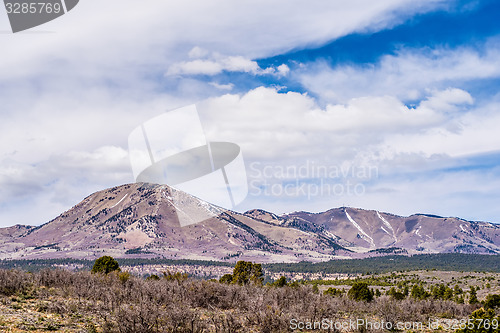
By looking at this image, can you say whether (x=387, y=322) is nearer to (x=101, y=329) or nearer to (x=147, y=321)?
(x=147, y=321)

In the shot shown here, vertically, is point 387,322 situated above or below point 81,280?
below

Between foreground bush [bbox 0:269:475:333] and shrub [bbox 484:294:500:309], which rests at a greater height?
foreground bush [bbox 0:269:475:333]

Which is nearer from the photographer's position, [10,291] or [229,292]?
[10,291]

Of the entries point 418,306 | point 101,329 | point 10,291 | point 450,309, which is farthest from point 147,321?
point 450,309

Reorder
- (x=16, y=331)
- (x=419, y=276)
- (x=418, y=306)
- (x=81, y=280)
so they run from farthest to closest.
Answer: (x=419, y=276) < (x=418, y=306) < (x=81, y=280) < (x=16, y=331)

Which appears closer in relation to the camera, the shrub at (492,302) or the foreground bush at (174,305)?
the foreground bush at (174,305)

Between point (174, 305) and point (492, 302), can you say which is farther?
point (492, 302)

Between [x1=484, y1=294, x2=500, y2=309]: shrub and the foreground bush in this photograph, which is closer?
the foreground bush

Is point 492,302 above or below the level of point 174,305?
below

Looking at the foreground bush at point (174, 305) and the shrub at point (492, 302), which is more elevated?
the foreground bush at point (174, 305)

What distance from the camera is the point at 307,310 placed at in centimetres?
2256

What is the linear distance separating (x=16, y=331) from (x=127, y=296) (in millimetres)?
8734

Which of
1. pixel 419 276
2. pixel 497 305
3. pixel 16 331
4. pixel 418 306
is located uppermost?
pixel 16 331

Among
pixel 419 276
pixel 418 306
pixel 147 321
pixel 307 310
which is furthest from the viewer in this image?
pixel 419 276
